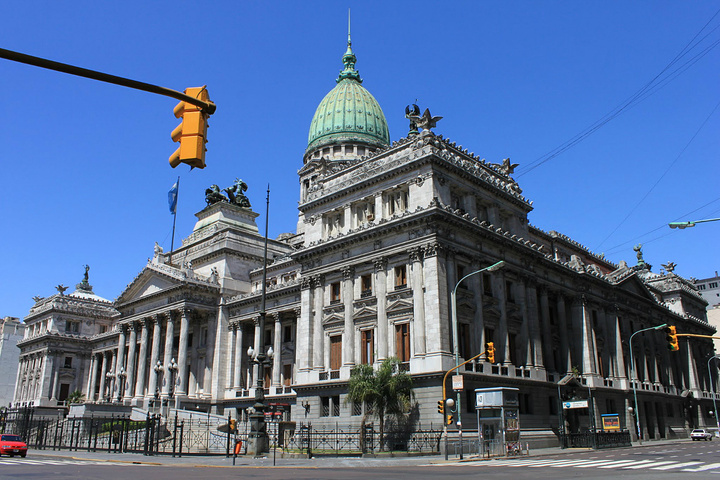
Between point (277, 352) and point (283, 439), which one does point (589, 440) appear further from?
point (277, 352)

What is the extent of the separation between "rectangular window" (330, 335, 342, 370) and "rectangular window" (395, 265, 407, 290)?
7.07 metres

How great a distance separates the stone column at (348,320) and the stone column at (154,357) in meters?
27.8

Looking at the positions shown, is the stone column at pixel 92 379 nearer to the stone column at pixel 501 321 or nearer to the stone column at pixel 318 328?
the stone column at pixel 318 328

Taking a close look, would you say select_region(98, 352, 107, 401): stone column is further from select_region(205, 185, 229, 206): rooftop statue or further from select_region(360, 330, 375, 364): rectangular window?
select_region(360, 330, 375, 364): rectangular window

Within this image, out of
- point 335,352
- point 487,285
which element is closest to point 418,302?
point 487,285

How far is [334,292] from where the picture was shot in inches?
1960

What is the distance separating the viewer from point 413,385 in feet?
133

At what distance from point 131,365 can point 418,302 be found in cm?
4372

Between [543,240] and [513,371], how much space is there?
26.0 meters

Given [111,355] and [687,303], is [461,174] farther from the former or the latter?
[111,355]

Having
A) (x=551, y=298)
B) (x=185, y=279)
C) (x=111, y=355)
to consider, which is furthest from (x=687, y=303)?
(x=111, y=355)

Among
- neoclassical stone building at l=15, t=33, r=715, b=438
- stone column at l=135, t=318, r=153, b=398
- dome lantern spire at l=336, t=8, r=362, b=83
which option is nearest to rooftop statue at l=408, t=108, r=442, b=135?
neoclassical stone building at l=15, t=33, r=715, b=438

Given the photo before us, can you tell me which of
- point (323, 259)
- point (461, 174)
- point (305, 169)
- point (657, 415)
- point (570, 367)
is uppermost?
point (305, 169)

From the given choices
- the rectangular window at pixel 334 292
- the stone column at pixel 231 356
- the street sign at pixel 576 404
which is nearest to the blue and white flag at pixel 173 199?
the stone column at pixel 231 356
